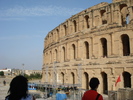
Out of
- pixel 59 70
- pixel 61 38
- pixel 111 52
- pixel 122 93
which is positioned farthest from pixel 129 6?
pixel 59 70

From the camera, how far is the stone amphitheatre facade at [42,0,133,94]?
18.6 meters

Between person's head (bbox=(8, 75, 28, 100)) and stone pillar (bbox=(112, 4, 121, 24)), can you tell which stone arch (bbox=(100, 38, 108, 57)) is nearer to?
stone pillar (bbox=(112, 4, 121, 24))

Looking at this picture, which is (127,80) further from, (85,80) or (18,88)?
(18,88)

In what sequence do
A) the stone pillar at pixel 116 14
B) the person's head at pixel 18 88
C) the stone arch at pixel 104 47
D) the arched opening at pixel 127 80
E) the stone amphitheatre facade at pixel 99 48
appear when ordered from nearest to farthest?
the person's head at pixel 18 88 < the stone amphitheatre facade at pixel 99 48 < the arched opening at pixel 127 80 < the stone pillar at pixel 116 14 < the stone arch at pixel 104 47

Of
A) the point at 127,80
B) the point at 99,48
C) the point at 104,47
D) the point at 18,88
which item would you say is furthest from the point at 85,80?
the point at 18,88

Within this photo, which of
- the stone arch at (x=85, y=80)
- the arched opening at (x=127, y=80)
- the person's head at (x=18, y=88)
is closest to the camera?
the person's head at (x=18, y=88)

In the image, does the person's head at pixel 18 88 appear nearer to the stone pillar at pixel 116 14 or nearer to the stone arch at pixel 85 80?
the stone pillar at pixel 116 14

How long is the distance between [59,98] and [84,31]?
15.8 m

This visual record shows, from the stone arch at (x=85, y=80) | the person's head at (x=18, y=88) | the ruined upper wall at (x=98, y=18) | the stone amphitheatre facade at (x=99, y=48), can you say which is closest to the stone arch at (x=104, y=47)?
the stone amphitheatre facade at (x=99, y=48)

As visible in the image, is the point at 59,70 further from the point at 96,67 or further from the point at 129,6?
the point at 129,6

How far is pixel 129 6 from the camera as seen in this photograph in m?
18.8

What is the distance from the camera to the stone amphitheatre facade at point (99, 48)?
→ 18.6 metres

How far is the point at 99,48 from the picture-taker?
20828 millimetres

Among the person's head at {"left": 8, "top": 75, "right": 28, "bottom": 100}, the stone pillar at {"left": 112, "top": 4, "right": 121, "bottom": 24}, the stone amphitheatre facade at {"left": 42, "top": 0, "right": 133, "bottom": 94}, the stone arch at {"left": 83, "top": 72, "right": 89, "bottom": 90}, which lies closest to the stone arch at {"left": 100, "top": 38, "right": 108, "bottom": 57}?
the stone amphitheatre facade at {"left": 42, "top": 0, "right": 133, "bottom": 94}
